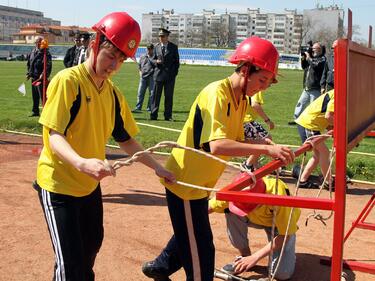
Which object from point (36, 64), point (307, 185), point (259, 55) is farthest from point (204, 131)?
point (36, 64)

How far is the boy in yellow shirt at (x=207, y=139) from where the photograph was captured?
134 inches

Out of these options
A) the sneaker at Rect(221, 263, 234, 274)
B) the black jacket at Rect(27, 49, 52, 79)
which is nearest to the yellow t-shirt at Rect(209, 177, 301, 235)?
the sneaker at Rect(221, 263, 234, 274)

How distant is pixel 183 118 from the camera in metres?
15.1

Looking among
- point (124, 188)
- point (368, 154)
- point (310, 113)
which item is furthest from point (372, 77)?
point (368, 154)

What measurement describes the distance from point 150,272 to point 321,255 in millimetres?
1757

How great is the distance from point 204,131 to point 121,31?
73cm

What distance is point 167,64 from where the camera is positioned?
14.7 m

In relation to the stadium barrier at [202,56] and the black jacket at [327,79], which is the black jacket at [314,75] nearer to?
the black jacket at [327,79]

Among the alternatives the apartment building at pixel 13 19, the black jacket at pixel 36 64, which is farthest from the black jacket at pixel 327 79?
the apartment building at pixel 13 19

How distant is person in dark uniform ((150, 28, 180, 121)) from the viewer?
47.9ft

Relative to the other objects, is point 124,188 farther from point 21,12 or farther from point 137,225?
point 21,12

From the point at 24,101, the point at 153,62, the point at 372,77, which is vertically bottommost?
the point at 24,101

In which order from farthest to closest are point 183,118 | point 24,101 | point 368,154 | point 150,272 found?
point 24,101
point 183,118
point 368,154
point 150,272

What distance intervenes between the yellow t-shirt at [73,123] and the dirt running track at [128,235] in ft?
4.94
